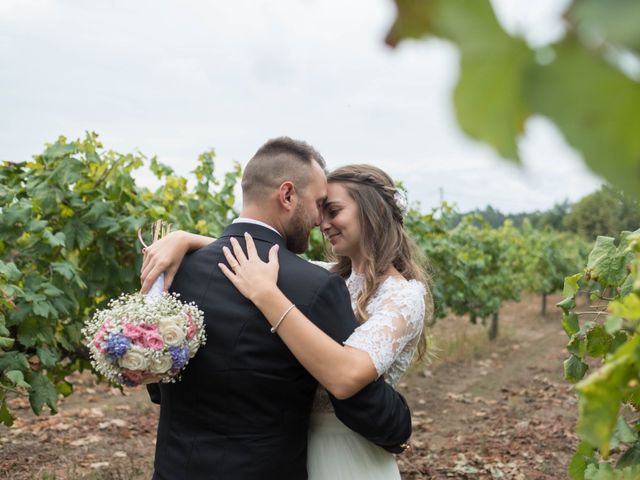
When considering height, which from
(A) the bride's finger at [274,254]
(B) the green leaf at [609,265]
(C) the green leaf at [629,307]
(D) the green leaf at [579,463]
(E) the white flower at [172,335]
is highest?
(B) the green leaf at [609,265]

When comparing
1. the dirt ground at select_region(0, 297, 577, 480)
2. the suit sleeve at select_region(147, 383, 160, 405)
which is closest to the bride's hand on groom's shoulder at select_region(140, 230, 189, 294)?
the suit sleeve at select_region(147, 383, 160, 405)

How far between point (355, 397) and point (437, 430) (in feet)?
19.6

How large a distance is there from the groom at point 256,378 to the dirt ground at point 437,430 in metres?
3.63

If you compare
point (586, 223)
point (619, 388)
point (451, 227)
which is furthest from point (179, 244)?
point (586, 223)

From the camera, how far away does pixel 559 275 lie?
23938 mm

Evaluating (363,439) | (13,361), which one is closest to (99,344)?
(363,439)

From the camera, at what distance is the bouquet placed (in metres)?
2.06

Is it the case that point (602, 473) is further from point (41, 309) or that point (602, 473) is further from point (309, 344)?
point (41, 309)

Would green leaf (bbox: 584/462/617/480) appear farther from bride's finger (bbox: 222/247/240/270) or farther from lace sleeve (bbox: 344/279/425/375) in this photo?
bride's finger (bbox: 222/247/240/270)

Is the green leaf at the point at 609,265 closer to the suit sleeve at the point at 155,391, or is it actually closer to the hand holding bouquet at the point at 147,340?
the hand holding bouquet at the point at 147,340

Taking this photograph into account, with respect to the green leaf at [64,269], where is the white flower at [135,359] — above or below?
below

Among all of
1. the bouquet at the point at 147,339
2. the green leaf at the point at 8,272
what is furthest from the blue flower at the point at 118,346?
the green leaf at the point at 8,272

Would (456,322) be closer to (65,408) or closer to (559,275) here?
(559,275)

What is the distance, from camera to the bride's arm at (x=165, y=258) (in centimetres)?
242
